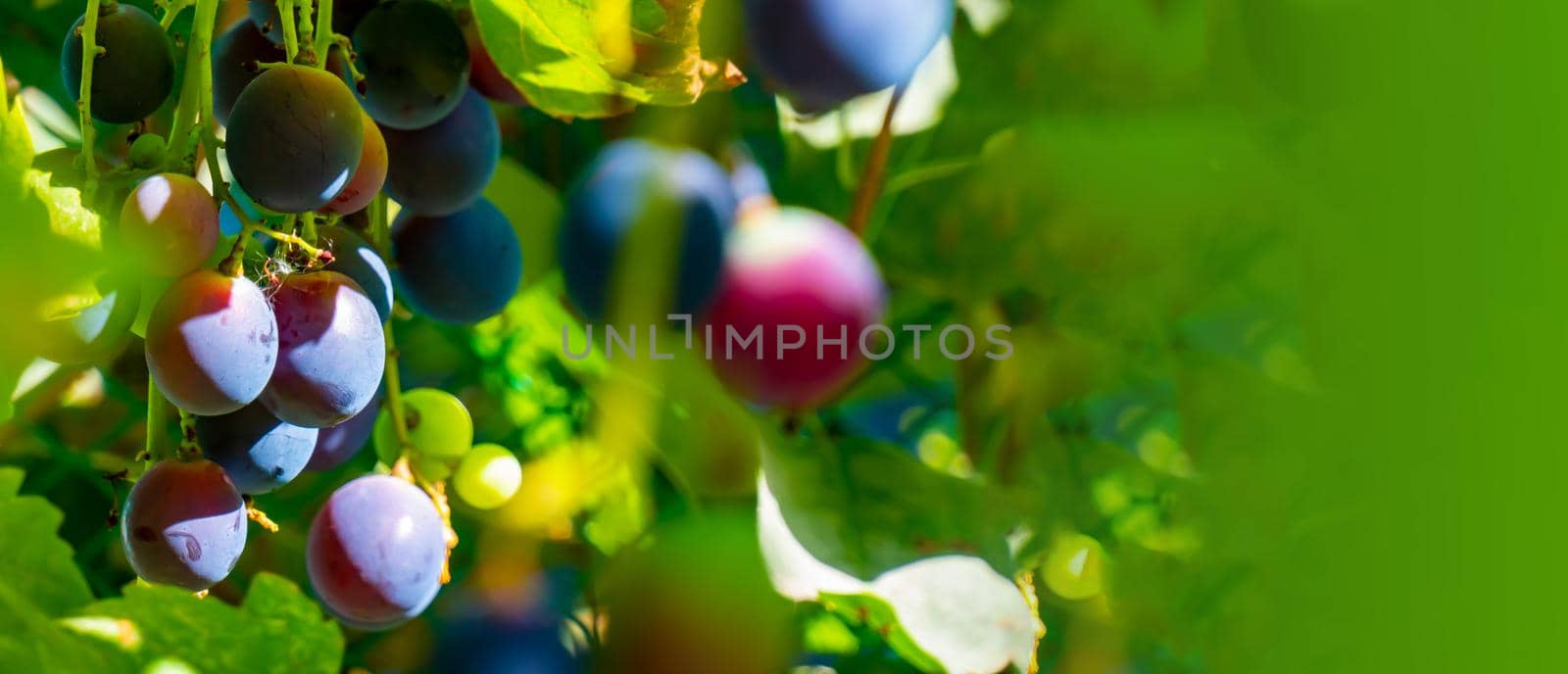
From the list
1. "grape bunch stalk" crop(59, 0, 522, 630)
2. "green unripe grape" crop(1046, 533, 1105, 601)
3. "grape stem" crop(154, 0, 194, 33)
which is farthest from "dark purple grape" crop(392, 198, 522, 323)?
"green unripe grape" crop(1046, 533, 1105, 601)

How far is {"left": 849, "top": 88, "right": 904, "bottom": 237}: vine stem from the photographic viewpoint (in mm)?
486

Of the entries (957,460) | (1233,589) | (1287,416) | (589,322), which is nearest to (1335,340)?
(1287,416)

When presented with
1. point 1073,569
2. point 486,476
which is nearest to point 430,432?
point 486,476

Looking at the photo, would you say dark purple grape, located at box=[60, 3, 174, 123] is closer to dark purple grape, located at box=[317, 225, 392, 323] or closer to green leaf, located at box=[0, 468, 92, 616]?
dark purple grape, located at box=[317, 225, 392, 323]

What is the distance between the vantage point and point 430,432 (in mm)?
413

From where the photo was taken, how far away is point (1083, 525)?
1.78 ft

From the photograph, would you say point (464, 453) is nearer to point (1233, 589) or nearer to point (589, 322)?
point (589, 322)

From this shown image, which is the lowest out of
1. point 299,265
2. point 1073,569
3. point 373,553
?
point 1073,569

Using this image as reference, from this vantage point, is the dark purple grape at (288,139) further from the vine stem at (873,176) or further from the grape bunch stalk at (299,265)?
the vine stem at (873,176)

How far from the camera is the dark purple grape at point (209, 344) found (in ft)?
0.93

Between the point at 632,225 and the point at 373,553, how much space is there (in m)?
0.14

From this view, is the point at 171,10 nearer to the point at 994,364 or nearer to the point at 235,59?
the point at 235,59

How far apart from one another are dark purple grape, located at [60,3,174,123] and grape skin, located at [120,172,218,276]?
45mm

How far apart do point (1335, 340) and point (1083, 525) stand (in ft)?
1.19
